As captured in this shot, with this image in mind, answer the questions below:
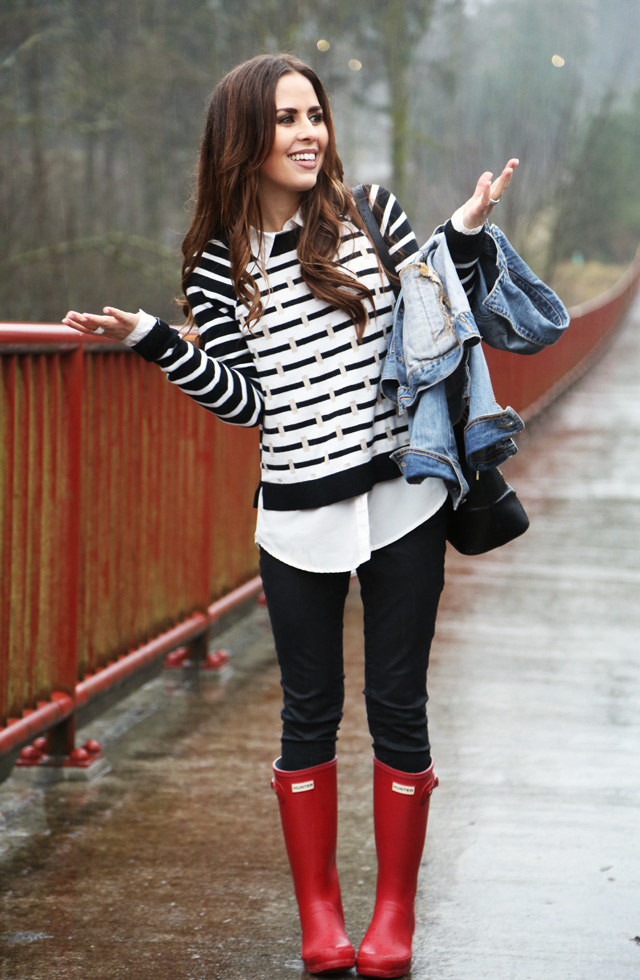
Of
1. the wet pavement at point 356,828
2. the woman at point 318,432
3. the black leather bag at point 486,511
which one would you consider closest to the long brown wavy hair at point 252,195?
the woman at point 318,432

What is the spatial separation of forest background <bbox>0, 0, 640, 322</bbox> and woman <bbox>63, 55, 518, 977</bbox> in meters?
0.41

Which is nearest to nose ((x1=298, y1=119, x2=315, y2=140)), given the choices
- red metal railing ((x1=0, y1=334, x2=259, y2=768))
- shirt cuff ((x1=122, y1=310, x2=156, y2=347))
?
shirt cuff ((x1=122, y1=310, x2=156, y2=347))

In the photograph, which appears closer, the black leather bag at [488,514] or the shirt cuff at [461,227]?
the shirt cuff at [461,227]

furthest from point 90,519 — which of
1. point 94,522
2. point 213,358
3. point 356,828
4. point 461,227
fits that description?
point 461,227

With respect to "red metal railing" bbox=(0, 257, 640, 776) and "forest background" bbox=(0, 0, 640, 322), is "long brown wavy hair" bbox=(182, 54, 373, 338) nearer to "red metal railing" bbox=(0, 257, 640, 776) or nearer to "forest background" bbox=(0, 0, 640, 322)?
"forest background" bbox=(0, 0, 640, 322)

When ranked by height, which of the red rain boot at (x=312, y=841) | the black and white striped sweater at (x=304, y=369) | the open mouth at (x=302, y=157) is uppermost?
the open mouth at (x=302, y=157)

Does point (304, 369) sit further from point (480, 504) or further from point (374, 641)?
point (374, 641)

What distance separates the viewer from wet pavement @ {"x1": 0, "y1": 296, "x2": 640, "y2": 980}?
115 inches

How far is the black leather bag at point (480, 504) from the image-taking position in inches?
112

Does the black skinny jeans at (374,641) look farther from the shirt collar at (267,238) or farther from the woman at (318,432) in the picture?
the shirt collar at (267,238)

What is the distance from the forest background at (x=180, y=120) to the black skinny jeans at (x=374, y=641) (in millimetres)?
939

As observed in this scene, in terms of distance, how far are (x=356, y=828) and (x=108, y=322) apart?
68.5 inches

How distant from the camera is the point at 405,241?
2875 mm

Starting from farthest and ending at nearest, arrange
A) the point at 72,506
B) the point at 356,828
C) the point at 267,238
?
the point at 72,506 < the point at 356,828 < the point at 267,238
